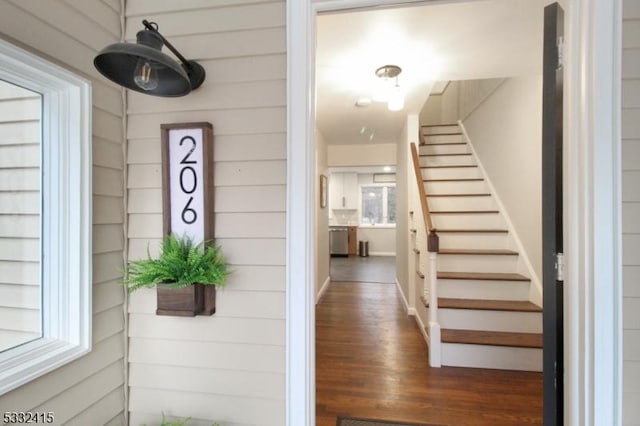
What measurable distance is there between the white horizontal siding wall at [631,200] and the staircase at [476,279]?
155 cm

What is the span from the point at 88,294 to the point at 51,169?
0.49 metres

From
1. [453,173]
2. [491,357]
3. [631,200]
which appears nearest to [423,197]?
[491,357]

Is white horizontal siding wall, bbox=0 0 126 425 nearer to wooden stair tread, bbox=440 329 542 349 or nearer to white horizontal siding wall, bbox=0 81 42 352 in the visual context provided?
white horizontal siding wall, bbox=0 81 42 352

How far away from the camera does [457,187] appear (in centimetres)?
411

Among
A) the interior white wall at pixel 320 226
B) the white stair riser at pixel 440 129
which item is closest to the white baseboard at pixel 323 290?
the interior white wall at pixel 320 226

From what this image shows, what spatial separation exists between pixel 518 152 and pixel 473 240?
1057 mm

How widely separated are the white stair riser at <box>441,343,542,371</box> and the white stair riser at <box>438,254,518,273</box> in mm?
895

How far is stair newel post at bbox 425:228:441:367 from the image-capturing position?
101 inches

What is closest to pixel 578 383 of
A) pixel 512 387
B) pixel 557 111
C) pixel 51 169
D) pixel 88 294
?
pixel 557 111

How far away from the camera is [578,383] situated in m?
1.06

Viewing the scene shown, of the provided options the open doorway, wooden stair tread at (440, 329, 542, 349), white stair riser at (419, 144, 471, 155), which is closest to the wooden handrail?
the open doorway

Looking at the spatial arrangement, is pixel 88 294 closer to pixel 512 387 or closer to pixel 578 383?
pixel 578 383

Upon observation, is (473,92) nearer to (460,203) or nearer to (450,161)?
(450,161)

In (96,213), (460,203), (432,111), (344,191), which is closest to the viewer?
(96,213)
